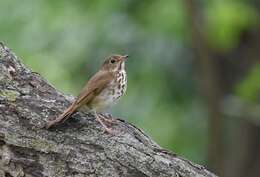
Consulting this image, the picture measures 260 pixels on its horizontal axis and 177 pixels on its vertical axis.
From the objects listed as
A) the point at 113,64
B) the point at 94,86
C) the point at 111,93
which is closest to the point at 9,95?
the point at 94,86

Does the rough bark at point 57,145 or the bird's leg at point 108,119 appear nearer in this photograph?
the rough bark at point 57,145

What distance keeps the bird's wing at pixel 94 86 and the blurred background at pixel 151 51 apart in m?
4.06

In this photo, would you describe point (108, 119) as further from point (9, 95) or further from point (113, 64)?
point (113, 64)

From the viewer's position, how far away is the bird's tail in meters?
4.23

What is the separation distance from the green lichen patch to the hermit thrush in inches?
15.5

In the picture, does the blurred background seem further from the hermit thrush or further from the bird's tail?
the bird's tail

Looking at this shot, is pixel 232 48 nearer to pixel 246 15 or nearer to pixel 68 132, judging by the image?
pixel 246 15

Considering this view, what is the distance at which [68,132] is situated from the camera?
428cm

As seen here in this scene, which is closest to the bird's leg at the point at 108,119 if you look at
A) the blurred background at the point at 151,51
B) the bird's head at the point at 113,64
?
the bird's head at the point at 113,64

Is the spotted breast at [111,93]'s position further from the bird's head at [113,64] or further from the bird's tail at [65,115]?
the bird's tail at [65,115]

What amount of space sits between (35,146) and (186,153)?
20.8 feet

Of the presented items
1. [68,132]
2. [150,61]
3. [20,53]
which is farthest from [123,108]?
[68,132]

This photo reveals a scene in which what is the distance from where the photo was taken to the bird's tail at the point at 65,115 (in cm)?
423

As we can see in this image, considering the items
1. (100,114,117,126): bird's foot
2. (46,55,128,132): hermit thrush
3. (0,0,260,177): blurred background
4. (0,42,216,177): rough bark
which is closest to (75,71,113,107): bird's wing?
(46,55,128,132): hermit thrush
